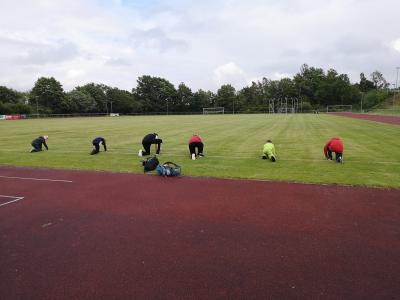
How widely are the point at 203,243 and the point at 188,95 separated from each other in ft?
428

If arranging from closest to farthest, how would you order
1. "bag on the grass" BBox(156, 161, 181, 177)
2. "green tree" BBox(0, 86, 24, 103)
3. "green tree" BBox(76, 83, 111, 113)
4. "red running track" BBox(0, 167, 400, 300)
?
"red running track" BBox(0, 167, 400, 300)
"bag on the grass" BBox(156, 161, 181, 177)
"green tree" BBox(0, 86, 24, 103)
"green tree" BBox(76, 83, 111, 113)

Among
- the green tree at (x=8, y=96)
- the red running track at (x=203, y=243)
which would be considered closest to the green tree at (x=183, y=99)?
the green tree at (x=8, y=96)

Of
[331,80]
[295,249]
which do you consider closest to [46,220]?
[295,249]

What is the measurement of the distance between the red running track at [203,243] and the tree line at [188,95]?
350 ft

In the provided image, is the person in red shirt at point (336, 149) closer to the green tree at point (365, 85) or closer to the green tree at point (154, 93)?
the green tree at point (154, 93)

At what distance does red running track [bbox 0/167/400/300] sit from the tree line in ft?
350

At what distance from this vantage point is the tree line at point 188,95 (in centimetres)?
10775

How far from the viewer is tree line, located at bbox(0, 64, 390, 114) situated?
107750 mm

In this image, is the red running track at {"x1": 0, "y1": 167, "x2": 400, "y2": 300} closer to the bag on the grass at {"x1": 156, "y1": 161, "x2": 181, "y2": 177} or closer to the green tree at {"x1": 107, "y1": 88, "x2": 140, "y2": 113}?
the bag on the grass at {"x1": 156, "y1": 161, "x2": 181, "y2": 177}

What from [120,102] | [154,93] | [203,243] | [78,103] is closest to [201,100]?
[154,93]

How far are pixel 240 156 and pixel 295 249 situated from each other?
9.51 meters

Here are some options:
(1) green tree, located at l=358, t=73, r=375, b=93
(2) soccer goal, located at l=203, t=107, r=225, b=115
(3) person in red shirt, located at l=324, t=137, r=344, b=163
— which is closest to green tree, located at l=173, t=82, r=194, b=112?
(2) soccer goal, located at l=203, t=107, r=225, b=115

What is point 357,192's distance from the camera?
348 inches

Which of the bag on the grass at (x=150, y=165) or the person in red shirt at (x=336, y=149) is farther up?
the person in red shirt at (x=336, y=149)
